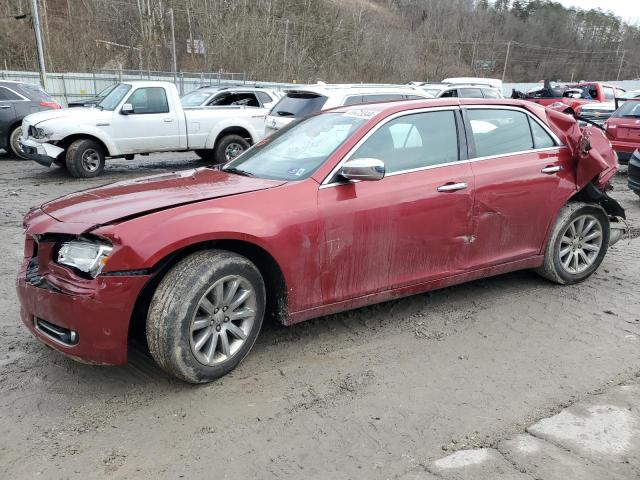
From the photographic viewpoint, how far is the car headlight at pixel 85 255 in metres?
3.06

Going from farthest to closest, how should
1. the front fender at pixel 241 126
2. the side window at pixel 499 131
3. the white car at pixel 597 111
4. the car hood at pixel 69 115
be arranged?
the white car at pixel 597 111 → the front fender at pixel 241 126 → the car hood at pixel 69 115 → the side window at pixel 499 131

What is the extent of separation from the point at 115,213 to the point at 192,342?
0.89 metres

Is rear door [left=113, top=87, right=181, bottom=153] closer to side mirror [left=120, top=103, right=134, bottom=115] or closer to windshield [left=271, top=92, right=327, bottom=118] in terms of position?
side mirror [left=120, top=103, right=134, bottom=115]

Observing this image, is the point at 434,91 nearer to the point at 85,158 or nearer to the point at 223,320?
the point at 85,158

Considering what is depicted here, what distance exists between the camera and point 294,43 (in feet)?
152

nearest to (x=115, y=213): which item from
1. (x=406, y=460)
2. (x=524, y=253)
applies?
(x=406, y=460)

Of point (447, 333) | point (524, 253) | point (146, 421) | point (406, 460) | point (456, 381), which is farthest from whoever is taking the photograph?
point (524, 253)

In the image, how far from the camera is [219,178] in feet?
13.3

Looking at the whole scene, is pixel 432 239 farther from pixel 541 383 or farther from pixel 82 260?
pixel 82 260

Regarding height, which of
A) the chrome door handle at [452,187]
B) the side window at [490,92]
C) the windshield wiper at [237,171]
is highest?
the side window at [490,92]

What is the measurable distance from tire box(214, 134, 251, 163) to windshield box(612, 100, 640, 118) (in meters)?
8.18

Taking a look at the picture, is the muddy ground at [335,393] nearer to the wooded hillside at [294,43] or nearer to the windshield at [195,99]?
the windshield at [195,99]

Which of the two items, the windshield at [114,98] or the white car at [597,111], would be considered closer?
the windshield at [114,98]

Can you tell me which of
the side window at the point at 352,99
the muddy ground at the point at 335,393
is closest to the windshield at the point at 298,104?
the side window at the point at 352,99
